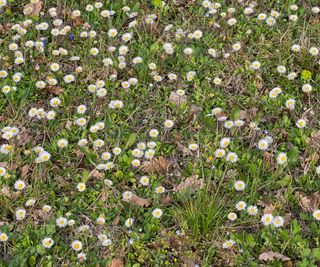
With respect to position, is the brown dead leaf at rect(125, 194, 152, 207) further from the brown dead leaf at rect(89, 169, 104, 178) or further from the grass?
the brown dead leaf at rect(89, 169, 104, 178)

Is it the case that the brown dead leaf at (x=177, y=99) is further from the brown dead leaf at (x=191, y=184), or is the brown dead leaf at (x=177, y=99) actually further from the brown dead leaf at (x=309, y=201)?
the brown dead leaf at (x=309, y=201)

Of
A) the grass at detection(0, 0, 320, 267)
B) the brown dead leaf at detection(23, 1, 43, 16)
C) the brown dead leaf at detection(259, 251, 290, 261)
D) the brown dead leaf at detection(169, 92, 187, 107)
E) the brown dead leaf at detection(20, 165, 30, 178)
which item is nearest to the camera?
the brown dead leaf at detection(259, 251, 290, 261)

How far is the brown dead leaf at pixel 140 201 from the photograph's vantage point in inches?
121

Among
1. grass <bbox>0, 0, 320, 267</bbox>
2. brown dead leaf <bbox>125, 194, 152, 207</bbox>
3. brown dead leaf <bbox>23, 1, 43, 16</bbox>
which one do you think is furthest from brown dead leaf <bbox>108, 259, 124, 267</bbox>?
brown dead leaf <bbox>23, 1, 43, 16</bbox>

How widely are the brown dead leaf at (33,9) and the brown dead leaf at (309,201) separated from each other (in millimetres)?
2447

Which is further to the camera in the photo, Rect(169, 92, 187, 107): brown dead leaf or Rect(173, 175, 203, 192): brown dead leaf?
Rect(169, 92, 187, 107): brown dead leaf

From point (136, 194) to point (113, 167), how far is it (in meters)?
0.24

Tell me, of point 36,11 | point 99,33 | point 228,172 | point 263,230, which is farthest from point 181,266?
point 36,11

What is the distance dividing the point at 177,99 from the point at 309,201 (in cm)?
112

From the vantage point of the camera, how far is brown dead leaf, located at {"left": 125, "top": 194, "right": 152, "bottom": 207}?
121 inches

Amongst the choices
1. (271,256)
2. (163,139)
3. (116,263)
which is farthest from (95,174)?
(271,256)

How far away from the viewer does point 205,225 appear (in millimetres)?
2908

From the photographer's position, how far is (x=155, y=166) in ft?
10.7

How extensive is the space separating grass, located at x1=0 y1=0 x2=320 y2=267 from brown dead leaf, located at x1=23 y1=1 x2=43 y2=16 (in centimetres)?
2
